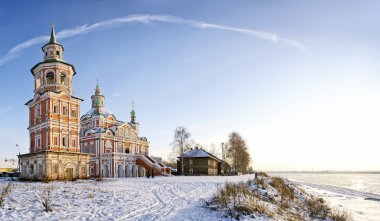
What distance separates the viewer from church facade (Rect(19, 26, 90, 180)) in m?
32.3

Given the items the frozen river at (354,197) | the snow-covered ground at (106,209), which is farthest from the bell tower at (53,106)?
the frozen river at (354,197)

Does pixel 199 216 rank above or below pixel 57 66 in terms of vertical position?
below

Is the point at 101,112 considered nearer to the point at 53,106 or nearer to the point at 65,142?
the point at 65,142

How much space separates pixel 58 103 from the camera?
111 feet

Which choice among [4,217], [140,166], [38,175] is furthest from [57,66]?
[4,217]

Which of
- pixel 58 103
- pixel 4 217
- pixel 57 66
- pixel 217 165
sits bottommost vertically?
pixel 217 165

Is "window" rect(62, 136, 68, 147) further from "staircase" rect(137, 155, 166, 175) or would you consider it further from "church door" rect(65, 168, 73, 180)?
"staircase" rect(137, 155, 166, 175)

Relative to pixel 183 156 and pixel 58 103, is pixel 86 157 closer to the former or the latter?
pixel 58 103

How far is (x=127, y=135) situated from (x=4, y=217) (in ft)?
138

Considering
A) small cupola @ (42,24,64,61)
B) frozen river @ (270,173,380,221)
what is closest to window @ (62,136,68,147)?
small cupola @ (42,24,64,61)

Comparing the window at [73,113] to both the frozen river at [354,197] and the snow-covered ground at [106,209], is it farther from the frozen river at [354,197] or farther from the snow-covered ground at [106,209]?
the frozen river at [354,197]

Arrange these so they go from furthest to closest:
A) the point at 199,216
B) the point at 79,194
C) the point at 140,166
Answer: the point at 140,166 → the point at 79,194 → the point at 199,216

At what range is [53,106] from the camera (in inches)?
1314

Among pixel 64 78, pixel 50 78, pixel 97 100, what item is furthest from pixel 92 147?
pixel 50 78
